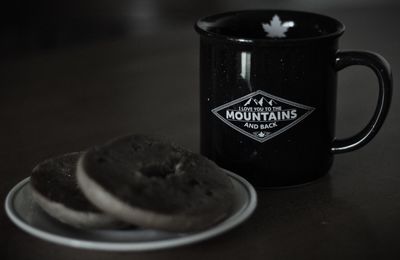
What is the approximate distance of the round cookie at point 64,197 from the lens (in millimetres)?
666

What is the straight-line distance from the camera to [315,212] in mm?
759

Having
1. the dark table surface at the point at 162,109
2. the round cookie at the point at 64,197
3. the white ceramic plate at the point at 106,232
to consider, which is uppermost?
the round cookie at the point at 64,197

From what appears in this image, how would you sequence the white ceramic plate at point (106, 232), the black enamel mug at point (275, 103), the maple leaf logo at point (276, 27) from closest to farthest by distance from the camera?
the white ceramic plate at point (106, 232) < the black enamel mug at point (275, 103) < the maple leaf logo at point (276, 27)

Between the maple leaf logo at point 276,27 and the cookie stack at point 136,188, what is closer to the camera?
the cookie stack at point 136,188

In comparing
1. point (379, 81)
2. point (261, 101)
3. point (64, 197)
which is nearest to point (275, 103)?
point (261, 101)

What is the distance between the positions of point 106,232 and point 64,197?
0.05 m

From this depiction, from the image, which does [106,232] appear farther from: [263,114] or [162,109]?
[162,109]

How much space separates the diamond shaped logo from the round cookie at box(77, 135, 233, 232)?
0.19 feet

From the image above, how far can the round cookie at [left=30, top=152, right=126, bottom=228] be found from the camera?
26.2 inches

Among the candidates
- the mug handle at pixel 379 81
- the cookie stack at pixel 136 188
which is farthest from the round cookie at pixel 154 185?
the mug handle at pixel 379 81

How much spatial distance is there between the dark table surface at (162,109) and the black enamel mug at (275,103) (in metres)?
0.04

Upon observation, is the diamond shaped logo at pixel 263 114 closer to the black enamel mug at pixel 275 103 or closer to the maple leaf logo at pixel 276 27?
the black enamel mug at pixel 275 103

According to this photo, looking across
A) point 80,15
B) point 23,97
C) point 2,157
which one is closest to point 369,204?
point 2,157

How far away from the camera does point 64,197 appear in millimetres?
686
